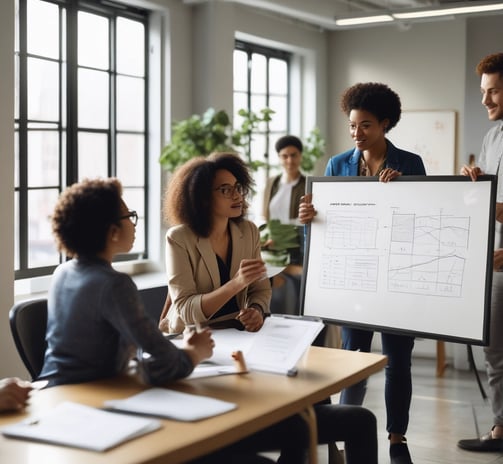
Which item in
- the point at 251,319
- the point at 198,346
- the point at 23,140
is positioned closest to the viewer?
the point at 198,346

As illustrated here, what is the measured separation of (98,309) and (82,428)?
0.40 meters

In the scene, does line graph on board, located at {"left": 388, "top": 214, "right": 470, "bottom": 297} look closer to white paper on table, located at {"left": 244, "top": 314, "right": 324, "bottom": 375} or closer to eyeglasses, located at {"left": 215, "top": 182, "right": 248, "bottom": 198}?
eyeglasses, located at {"left": 215, "top": 182, "right": 248, "bottom": 198}

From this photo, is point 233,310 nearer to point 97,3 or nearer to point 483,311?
point 483,311

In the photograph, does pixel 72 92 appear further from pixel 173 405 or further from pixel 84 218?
pixel 173 405

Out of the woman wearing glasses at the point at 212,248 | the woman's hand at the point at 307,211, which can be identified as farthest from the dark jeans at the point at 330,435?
the woman's hand at the point at 307,211

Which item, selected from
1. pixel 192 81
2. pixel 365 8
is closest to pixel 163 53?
pixel 192 81

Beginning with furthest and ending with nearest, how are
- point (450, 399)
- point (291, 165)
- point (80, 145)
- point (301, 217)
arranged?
point (291, 165) < point (80, 145) < point (450, 399) < point (301, 217)

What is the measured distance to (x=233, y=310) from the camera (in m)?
2.76

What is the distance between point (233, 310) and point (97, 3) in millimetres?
3403

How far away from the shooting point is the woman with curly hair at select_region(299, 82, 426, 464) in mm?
3182

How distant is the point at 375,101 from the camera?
10.5 ft

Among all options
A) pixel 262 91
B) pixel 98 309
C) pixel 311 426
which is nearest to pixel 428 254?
pixel 311 426

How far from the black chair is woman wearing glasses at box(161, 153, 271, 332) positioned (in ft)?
1.61

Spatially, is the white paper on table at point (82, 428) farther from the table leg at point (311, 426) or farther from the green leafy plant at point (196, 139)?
the green leafy plant at point (196, 139)
